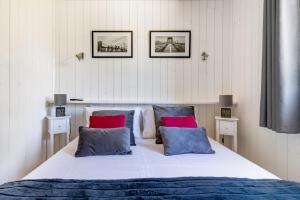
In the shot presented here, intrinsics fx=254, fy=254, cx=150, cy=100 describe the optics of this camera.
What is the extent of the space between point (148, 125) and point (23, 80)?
1454mm

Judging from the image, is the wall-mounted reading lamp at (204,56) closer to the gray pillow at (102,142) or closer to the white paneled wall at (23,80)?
the gray pillow at (102,142)

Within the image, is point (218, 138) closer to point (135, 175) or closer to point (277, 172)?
point (277, 172)

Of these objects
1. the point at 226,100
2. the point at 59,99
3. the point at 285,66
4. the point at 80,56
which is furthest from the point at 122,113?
the point at 285,66

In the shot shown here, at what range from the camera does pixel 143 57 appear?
344 cm

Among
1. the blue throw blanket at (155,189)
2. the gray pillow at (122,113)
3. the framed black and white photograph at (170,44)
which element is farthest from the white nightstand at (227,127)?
the blue throw blanket at (155,189)

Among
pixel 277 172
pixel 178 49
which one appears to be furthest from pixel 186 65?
pixel 277 172

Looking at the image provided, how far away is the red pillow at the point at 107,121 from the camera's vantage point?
8.71 ft

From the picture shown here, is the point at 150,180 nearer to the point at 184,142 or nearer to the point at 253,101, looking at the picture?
the point at 184,142

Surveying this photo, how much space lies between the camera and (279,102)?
86.9 inches

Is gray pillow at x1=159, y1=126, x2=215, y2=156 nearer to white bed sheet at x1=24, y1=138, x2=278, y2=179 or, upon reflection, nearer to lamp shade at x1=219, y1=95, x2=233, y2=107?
white bed sheet at x1=24, y1=138, x2=278, y2=179

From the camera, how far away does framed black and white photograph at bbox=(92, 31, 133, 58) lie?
3.40 m

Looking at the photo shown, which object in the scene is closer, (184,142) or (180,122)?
(184,142)

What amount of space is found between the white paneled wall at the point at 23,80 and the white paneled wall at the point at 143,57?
0.27m

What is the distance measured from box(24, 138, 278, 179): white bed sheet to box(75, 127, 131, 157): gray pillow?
68mm
